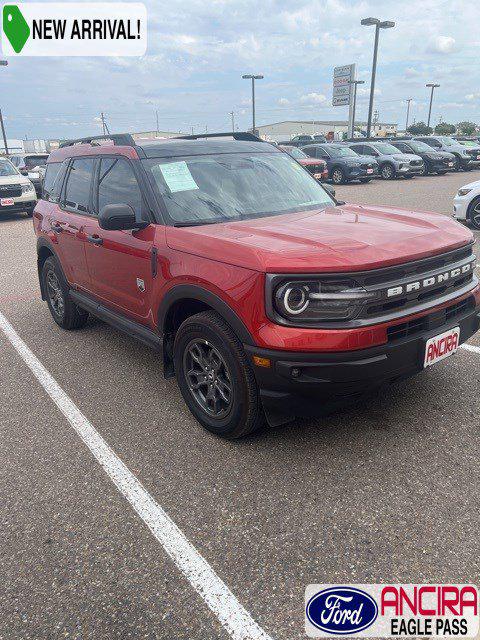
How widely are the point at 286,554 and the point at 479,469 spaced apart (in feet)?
4.14

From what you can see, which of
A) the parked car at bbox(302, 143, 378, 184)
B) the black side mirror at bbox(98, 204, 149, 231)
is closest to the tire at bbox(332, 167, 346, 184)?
the parked car at bbox(302, 143, 378, 184)

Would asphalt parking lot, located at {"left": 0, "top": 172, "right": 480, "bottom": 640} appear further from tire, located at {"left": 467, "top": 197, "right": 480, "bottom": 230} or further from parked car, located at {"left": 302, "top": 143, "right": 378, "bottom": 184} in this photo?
parked car, located at {"left": 302, "top": 143, "right": 378, "bottom": 184}

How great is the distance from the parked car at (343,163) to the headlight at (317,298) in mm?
19534

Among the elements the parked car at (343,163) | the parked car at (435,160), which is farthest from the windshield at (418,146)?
the parked car at (343,163)

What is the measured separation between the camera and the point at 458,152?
1026 inches

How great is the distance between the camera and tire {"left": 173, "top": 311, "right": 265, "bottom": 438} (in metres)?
2.83

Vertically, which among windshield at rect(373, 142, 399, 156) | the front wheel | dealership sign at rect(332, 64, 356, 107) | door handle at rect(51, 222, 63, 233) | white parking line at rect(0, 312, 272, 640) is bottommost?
white parking line at rect(0, 312, 272, 640)

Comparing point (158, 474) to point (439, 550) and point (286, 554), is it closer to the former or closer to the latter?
point (286, 554)

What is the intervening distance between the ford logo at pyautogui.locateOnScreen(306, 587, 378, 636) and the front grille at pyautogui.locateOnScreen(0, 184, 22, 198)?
14759 mm

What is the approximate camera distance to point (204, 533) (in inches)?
96.0

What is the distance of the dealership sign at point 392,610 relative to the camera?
1961 millimetres

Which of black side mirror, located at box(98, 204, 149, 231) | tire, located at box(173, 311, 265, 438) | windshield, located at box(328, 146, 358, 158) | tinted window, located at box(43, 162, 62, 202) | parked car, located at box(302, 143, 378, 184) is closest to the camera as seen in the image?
tire, located at box(173, 311, 265, 438)

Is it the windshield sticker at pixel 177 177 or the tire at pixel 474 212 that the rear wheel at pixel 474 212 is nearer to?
the tire at pixel 474 212

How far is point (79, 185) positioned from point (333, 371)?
10.6ft
